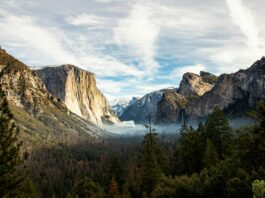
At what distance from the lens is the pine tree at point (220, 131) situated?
62000 millimetres

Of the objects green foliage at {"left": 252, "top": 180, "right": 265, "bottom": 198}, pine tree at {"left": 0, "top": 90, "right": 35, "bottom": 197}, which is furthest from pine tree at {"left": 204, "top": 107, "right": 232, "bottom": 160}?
green foliage at {"left": 252, "top": 180, "right": 265, "bottom": 198}

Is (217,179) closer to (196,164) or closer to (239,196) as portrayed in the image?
(239,196)

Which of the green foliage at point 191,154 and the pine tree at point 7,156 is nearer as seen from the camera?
the pine tree at point 7,156

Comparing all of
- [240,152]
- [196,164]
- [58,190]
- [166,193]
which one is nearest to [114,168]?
[196,164]

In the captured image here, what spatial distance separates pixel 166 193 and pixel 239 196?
9.09 meters

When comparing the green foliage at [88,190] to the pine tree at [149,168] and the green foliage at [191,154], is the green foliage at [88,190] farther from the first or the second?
the green foliage at [191,154]

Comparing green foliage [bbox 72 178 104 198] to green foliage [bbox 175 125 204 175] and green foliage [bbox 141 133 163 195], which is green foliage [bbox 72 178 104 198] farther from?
green foliage [bbox 175 125 204 175]

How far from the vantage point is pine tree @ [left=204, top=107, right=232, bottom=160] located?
6200 cm

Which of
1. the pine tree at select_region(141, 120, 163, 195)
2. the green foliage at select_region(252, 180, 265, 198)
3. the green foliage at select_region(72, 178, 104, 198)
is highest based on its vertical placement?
the green foliage at select_region(252, 180, 265, 198)

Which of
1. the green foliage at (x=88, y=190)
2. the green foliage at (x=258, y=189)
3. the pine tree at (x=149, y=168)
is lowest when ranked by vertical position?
the green foliage at (x=88, y=190)

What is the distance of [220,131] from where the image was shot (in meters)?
63.1

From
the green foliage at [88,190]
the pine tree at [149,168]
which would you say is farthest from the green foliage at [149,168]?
the green foliage at [88,190]

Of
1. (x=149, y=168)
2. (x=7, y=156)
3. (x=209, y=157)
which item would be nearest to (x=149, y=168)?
(x=149, y=168)

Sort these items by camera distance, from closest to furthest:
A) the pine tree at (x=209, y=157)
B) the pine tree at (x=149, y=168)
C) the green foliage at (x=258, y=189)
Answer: the green foliage at (x=258, y=189)
the pine tree at (x=209, y=157)
the pine tree at (x=149, y=168)
